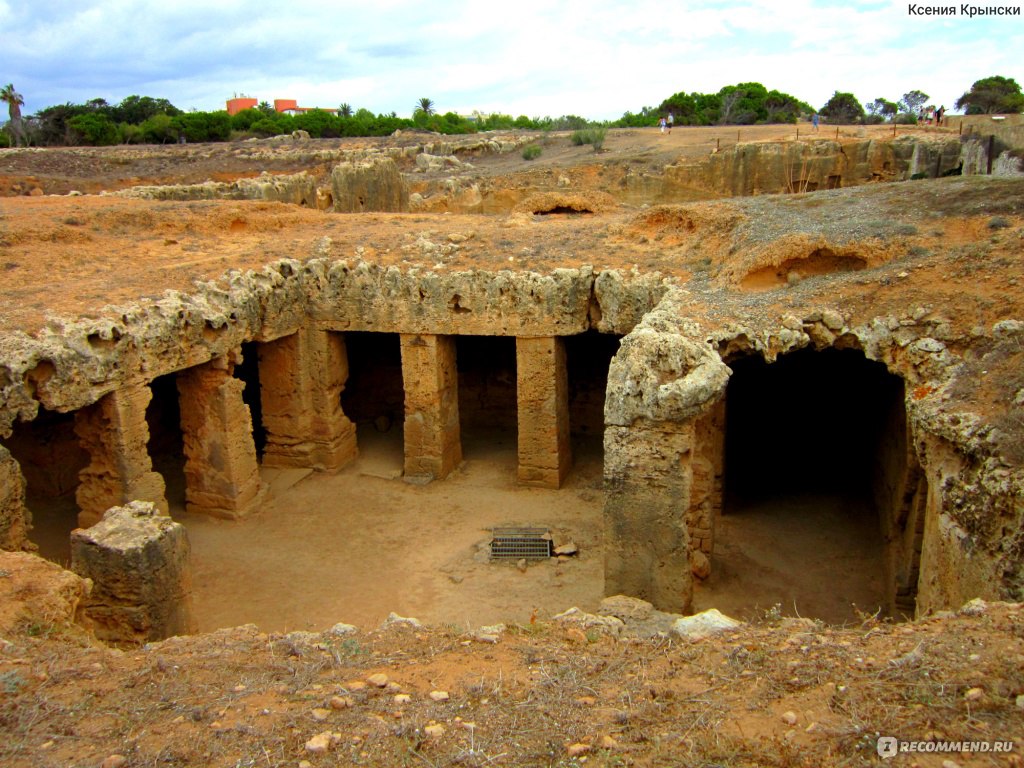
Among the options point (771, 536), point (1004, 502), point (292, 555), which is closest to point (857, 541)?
point (771, 536)

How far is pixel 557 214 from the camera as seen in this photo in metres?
17.4

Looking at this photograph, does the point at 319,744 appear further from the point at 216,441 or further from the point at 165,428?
the point at 165,428

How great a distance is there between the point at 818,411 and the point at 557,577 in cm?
503

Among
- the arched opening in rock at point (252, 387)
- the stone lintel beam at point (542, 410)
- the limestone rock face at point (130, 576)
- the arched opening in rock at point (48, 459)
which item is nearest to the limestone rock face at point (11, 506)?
the limestone rock face at point (130, 576)

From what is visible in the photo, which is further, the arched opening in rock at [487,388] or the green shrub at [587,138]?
the green shrub at [587,138]

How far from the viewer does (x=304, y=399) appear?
1277 centimetres

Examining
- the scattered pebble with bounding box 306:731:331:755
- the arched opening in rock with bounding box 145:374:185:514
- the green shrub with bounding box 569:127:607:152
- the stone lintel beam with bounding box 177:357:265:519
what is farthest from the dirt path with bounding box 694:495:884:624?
the green shrub with bounding box 569:127:607:152

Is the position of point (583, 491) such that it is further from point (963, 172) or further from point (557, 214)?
point (963, 172)

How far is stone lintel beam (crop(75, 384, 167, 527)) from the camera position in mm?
9539

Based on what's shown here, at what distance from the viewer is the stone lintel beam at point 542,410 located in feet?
39.2

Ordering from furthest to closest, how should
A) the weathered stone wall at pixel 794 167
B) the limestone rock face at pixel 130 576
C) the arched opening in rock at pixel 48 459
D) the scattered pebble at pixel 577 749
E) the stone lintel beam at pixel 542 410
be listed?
1. the weathered stone wall at pixel 794 167
2. the stone lintel beam at pixel 542 410
3. the arched opening in rock at pixel 48 459
4. the limestone rock face at pixel 130 576
5. the scattered pebble at pixel 577 749

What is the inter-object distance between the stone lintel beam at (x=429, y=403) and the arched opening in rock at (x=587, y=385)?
7.57 ft

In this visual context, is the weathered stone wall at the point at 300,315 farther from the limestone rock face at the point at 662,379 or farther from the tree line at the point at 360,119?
the tree line at the point at 360,119

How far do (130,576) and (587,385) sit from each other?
344 inches
